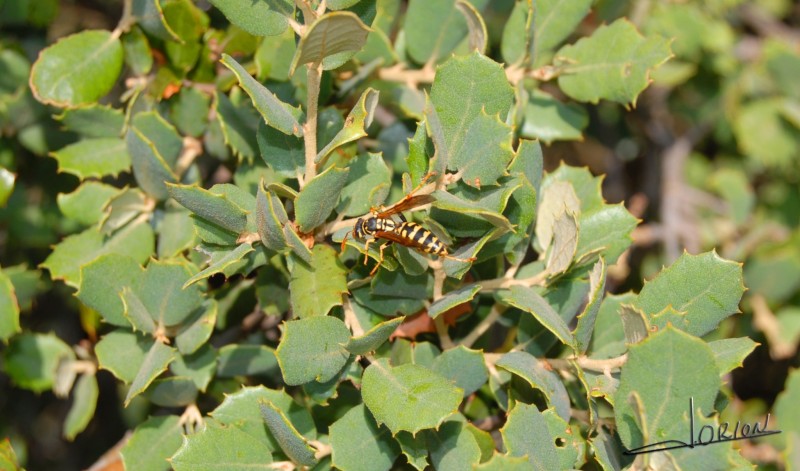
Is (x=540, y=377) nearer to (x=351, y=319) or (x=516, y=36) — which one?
(x=351, y=319)

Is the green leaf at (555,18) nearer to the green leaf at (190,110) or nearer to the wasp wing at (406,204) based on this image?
the wasp wing at (406,204)

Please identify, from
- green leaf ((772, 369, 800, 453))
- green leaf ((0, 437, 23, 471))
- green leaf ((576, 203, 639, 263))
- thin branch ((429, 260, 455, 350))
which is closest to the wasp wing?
thin branch ((429, 260, 455, 350))

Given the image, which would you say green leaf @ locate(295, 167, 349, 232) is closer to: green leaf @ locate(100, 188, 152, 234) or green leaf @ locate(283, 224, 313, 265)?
green leaf @ locate(283, 224, 313, 265)

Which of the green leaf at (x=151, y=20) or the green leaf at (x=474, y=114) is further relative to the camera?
the green leaf at (x=151, y=20)

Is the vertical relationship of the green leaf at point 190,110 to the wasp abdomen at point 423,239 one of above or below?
below

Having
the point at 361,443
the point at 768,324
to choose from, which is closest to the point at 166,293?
the point at 361,443

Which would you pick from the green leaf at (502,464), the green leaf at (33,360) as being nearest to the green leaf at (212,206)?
the green leaf at (502,464)

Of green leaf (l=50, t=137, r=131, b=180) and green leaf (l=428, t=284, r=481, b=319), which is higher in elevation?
green leaf (l=428, t=284, r=481, b=319)
